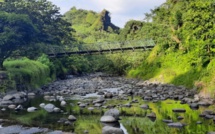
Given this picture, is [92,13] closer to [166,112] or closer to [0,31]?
[0,31]

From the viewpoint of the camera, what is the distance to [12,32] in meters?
27.4

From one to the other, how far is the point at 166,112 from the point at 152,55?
2407cm

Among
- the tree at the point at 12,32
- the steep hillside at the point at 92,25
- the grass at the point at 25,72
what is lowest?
the grass at the point at 25,72

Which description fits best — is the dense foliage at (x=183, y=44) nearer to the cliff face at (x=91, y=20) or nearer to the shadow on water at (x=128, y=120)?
the shadow on water at (x=128, y=120)

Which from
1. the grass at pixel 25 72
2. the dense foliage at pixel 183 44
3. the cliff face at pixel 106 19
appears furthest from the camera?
the cliff face at pixel 106 19

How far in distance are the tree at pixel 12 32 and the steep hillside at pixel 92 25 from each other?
52748 mm

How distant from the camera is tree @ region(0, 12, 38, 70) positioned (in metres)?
27.0

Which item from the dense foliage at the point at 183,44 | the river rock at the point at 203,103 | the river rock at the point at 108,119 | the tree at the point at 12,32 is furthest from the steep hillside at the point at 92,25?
the river rock at the point at 108,119

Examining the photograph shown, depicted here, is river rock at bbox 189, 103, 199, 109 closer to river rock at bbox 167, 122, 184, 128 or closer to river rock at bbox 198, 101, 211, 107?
river rock at bbox 198, 101, 211, 107

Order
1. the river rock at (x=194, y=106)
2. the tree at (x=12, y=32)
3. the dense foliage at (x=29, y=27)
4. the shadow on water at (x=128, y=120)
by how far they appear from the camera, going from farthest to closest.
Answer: the dense foliage at (x=29, y=27)
the tree at (x=12, y=32)
the river rock at (x=194, y=106)
the shadow on water at (x=128, y=120)

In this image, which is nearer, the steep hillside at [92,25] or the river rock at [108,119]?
the river rock at [108,119]

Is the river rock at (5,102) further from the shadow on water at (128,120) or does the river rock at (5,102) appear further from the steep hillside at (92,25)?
the steep hillside at (92,25)

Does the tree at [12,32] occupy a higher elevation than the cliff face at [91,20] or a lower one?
lower

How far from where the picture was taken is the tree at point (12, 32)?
2697 centimetres
